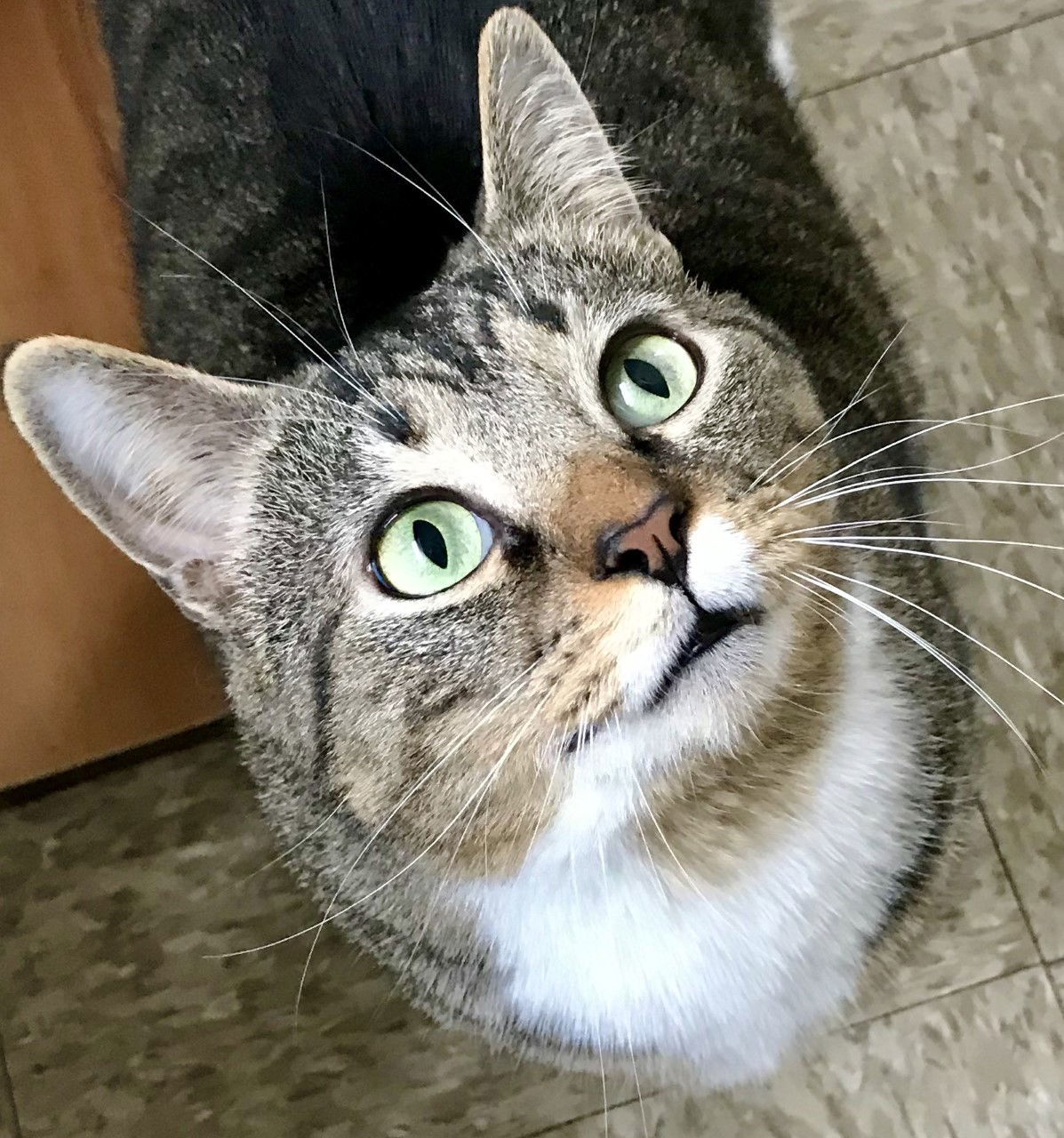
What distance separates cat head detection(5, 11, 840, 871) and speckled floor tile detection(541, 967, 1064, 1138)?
0.64 m

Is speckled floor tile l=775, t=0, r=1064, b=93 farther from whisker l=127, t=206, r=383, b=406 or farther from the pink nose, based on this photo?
the pink nose

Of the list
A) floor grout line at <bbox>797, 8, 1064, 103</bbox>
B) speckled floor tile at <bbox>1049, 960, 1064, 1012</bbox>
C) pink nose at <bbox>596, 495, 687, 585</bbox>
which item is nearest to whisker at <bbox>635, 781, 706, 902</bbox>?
pink nose at <bbox>596, 495, 687, 585</bbox>

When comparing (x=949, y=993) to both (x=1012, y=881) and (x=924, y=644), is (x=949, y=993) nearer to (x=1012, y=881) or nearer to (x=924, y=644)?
(x=1012, y=881)

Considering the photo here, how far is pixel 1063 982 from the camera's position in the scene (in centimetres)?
129

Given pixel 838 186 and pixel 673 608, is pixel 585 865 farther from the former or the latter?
pixel 838 186

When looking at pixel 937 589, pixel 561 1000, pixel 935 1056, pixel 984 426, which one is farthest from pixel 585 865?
pixel 984 426

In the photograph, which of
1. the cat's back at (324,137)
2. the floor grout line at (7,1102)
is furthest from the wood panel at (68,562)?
the floor grout line at (7,1102)

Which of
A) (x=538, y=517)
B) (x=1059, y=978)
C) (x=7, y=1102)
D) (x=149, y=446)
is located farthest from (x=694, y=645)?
(x=7, y=1102)

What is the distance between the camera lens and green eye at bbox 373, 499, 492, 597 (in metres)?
0.74

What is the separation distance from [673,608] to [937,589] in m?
Result: 0.53

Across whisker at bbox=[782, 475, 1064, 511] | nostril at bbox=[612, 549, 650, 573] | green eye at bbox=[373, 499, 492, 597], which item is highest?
whisker at bbox=[782, 475, 1064, 511]

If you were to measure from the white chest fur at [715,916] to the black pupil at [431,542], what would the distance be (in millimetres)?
206

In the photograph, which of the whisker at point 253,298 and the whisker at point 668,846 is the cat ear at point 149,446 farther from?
the whisker at point 668,846

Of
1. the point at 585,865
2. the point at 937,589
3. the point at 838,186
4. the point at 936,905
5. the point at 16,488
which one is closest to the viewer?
the point at 585,865
